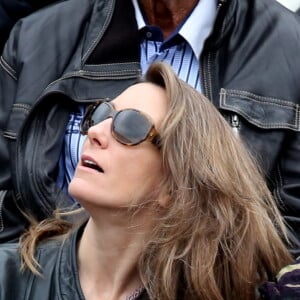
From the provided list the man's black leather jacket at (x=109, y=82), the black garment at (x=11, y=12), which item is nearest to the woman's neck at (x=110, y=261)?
the man's black leather jacket at (x=109, y=82)

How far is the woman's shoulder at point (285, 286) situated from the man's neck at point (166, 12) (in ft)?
3.27

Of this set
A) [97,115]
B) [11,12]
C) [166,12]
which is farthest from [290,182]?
[11,12]

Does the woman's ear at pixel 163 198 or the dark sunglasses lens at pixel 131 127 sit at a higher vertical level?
the dark sunglasses lens at pixel 131 127

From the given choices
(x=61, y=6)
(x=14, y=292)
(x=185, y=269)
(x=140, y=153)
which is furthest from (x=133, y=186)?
(x=61, y=6)

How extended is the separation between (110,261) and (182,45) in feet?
2.87

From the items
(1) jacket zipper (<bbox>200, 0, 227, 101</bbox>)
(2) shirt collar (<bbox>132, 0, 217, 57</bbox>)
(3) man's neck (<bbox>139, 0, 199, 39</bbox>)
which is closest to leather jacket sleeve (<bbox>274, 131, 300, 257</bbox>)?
(1) jacket zipper (<bbox>200, 0, 227, 101</bbox>)

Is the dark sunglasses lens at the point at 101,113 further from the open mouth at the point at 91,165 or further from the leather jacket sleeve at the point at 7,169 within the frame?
the leather jacket sleeve at the point at 7,169

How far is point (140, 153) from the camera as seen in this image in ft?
6.05

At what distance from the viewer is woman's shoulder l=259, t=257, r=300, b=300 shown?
5.48 feet

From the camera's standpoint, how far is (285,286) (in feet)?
5.56

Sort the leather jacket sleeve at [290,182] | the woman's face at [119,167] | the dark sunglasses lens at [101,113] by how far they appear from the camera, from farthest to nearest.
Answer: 1. the leather jacket sleeve at [290,182]
2. the dark sunglasses lens at [101,113]
3. the woman's face at [119,167]

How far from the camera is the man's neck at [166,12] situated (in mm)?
2562

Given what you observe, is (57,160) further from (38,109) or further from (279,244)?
(279,244)

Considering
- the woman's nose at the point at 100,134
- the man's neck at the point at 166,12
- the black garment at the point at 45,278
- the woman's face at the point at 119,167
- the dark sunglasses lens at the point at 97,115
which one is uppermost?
the man's neck at the point at 166,12
